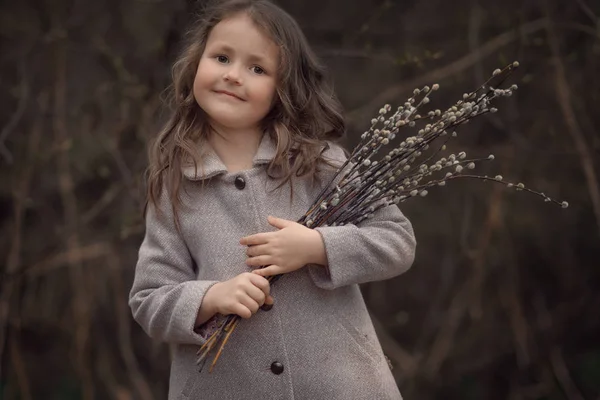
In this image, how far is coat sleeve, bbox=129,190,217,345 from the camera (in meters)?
1.89

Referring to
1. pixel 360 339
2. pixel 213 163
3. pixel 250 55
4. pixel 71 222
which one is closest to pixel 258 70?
pixel 250 55

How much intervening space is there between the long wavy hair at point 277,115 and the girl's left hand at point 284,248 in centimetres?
18

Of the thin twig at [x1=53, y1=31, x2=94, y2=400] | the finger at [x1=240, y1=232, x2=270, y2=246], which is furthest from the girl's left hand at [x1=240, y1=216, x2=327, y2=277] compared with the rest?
the thin twig at [x1=53, y1=31, x2=94, y2=400]

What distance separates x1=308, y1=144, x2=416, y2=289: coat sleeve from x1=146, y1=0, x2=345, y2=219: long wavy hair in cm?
20

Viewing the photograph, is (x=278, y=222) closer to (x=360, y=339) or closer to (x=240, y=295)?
(x=240, y=295)

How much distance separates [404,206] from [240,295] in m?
1.65

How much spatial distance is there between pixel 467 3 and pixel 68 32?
1.66 metres

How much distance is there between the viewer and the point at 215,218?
1988 mm

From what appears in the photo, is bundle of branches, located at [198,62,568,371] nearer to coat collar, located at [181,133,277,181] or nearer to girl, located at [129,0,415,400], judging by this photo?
girl, located at [129,0,415,400]

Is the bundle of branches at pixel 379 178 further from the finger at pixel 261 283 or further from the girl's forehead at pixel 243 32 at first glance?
the girl's forehead at pixel 243 32

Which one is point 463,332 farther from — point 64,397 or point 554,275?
point 64,397

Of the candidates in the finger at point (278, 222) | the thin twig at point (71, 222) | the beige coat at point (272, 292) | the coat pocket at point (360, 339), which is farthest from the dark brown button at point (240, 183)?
the thin twig at point (71, 222)

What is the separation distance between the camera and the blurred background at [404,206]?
326 cm

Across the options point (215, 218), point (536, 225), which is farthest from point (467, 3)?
point (215, 218)
